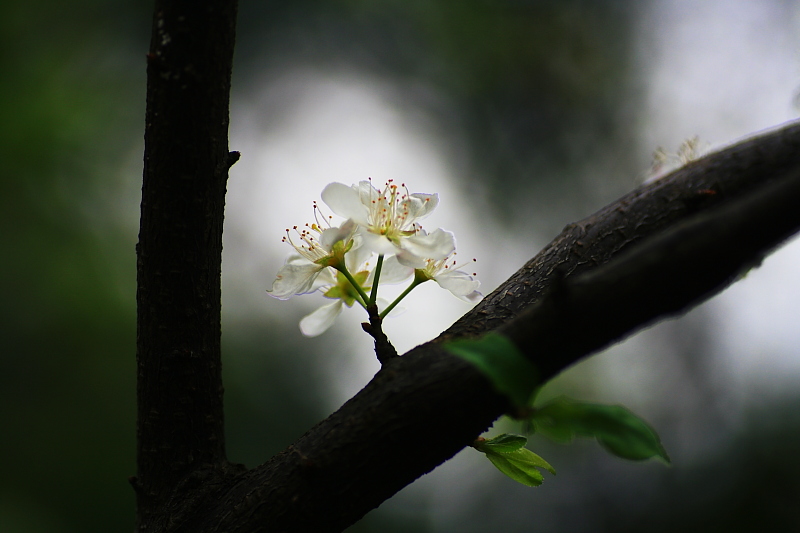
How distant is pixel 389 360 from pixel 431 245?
0.18 metres

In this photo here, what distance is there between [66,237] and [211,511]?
13.8 ft

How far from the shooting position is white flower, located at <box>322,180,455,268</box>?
80 centimetres

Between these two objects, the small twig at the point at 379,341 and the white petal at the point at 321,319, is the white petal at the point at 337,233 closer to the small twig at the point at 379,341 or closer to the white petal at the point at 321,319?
the small twig at the point at 379,341

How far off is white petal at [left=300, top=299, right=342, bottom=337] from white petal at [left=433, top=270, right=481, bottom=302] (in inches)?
9.1

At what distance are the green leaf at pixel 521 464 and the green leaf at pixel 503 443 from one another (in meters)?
0.02

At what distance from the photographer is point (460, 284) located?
36.3 inches

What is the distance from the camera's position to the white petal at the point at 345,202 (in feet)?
2.64

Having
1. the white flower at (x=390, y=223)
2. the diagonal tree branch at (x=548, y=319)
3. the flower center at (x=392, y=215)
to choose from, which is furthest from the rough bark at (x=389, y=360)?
the flower center at (x=392, y=215)

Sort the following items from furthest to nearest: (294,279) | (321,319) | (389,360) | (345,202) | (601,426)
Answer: (321,319)
(294,279)
(345,202)
(389,360)
(601,426)

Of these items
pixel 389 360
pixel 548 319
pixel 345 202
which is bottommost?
pixel 548 319

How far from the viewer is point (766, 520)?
192 inches

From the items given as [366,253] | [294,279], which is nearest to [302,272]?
[294,279]

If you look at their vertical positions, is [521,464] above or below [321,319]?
below

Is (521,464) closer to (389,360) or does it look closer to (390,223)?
(389,360)
